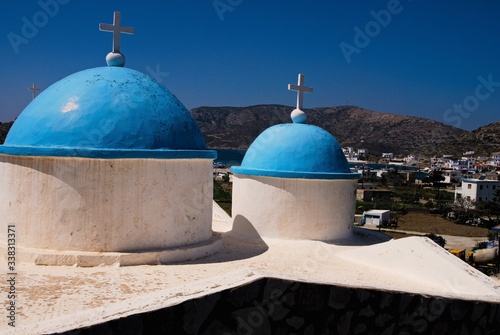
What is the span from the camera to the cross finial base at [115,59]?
23.3 ft

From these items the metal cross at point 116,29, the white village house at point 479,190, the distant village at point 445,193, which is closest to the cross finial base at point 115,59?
the metal cross at point 116,29

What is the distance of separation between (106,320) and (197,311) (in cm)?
77

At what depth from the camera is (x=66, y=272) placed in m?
5.39

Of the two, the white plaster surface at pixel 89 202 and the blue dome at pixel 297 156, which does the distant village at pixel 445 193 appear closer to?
the blue dome at pixel 297 156

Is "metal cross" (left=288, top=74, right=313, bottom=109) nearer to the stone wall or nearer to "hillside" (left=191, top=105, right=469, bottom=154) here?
the stone wall

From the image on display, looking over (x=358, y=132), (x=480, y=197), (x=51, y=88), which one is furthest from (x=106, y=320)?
A: (x=358, y=132)

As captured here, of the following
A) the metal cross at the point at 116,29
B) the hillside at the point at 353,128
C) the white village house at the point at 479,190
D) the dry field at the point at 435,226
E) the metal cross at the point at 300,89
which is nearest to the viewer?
the metal cross at the point at 116,29

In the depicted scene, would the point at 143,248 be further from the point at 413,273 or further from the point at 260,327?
the point at 413,273

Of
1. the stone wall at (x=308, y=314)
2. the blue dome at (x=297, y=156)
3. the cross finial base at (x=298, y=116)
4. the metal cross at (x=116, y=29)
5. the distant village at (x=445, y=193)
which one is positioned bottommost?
the distant village at (x=445, y=193)

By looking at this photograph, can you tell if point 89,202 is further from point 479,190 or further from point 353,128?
point 353,128

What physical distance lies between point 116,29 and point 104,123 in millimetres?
1894

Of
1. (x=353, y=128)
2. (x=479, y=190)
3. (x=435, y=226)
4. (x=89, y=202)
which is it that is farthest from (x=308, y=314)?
(x=353, y=128)

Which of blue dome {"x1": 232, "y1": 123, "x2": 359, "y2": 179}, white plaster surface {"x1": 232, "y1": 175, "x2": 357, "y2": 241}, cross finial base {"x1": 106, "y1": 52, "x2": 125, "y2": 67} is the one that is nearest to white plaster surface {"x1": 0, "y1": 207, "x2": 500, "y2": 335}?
white plaster surface {"x1": 232, "y1": 175, "x2": 357, "y2": 241}

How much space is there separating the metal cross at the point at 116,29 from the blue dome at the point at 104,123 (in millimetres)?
662
